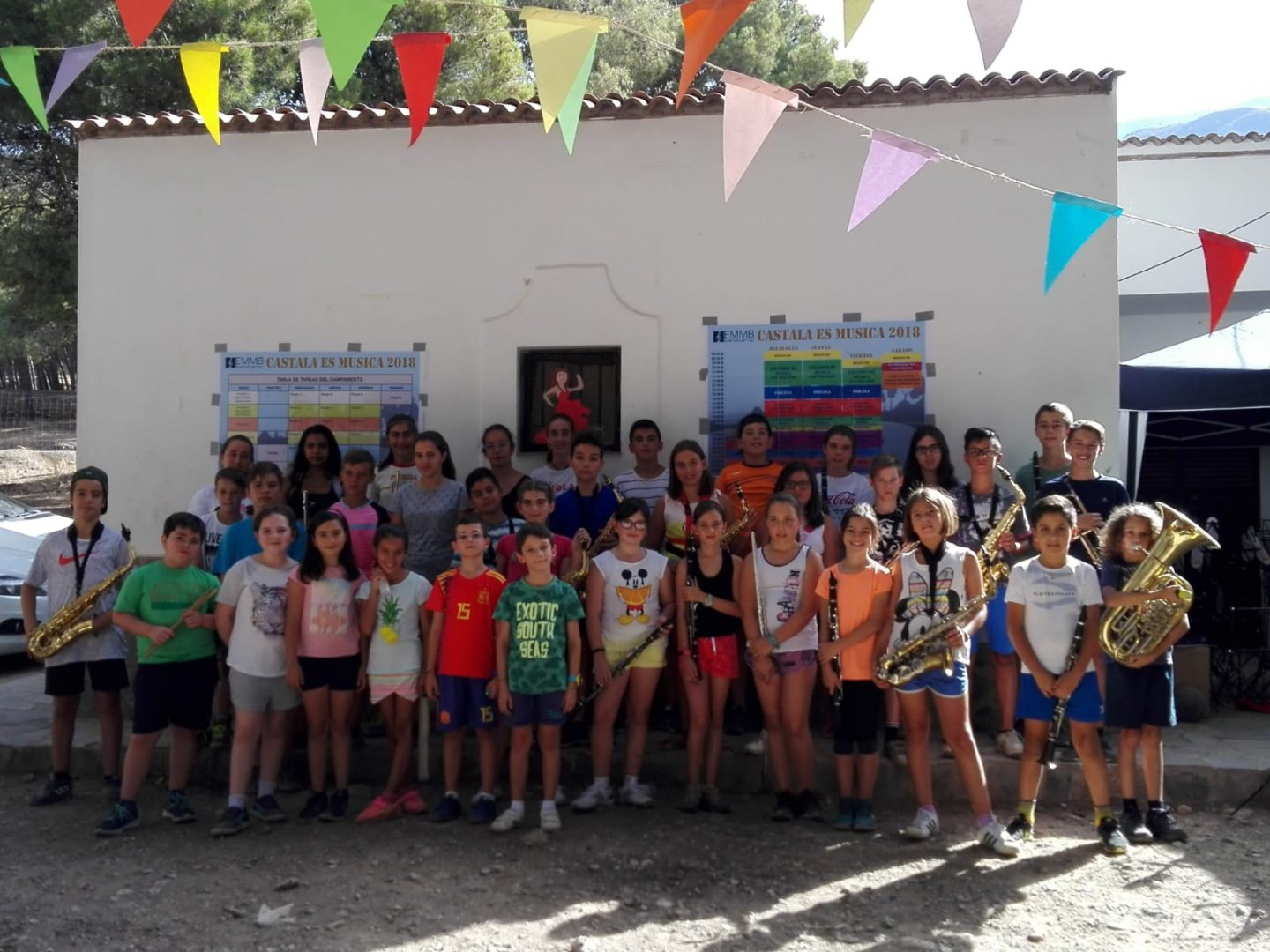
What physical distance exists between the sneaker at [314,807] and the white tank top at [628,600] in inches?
61.1

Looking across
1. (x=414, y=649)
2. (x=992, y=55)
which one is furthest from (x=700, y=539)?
(x=992, y=55)

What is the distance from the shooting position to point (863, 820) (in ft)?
16.6

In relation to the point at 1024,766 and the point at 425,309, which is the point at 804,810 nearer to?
the point at 1024,766

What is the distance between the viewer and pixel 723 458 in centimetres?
693

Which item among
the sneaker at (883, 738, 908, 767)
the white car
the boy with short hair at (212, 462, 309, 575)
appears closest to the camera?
the sneaker at (883, 738, 908, 767)

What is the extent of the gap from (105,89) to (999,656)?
36.8 feet

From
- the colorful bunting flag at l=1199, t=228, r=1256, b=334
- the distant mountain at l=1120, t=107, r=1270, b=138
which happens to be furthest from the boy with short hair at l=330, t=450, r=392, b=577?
the distant mountain at l=1120, t=107, r=1270, b=138

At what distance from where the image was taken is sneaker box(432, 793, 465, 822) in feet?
17.1

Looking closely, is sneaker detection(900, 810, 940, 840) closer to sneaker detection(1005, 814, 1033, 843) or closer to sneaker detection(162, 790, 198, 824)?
sneaker detection(1005, 814, 1033, 843)

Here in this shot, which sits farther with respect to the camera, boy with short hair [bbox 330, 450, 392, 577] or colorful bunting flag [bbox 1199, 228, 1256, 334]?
boy with short hair [bbox 330, 450, 392, 577]

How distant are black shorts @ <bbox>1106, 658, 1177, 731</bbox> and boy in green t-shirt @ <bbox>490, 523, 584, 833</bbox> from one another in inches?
96.5

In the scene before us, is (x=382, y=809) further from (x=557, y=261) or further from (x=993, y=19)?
(x=993, y=19)

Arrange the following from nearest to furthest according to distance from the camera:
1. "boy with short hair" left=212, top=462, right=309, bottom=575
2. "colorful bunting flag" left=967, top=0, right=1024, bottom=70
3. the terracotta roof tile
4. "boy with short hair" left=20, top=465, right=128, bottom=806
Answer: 1. "colorful bunting flag" left=967, top=0, right=1024, bottom=70
2. "boy with short hair" left=20, top=465, right=128, bottom=806
3. "boy with short hair" left=212, top=462, right=309, bottom=575
4. the terracotta roof tile

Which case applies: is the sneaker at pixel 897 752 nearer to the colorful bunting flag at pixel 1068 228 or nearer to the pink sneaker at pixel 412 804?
the pink sneaker at pixel 412 804
